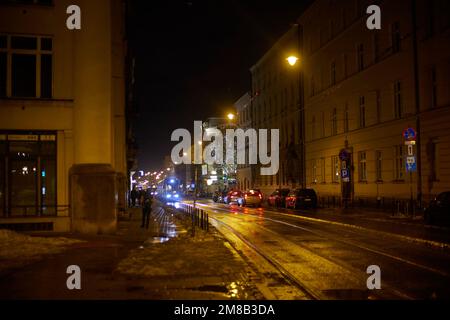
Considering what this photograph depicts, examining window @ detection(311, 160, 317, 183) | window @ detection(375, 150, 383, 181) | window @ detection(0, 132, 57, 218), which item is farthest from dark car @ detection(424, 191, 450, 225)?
window @ detection(311, 160, 317, 183)

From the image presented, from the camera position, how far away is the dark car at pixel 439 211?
75.8 ft

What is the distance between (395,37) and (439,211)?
56.1 feet

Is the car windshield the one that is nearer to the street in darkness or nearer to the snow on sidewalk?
the street in darkness

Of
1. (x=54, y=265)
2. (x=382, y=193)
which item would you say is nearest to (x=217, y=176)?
(x=382, y=193)

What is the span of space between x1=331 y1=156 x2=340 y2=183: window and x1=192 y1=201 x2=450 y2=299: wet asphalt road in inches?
933

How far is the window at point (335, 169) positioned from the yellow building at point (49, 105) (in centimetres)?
2898

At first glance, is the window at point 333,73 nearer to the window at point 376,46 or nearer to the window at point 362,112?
the window at point 362,112

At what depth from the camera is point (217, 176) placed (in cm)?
8988

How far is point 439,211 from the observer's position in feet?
77.0

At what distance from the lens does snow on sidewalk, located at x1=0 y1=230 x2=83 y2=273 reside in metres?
13.0

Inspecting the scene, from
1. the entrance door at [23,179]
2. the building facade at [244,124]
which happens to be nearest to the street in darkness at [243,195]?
the entrance door at [23,179]

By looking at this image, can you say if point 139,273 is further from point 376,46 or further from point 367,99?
point 367,99
